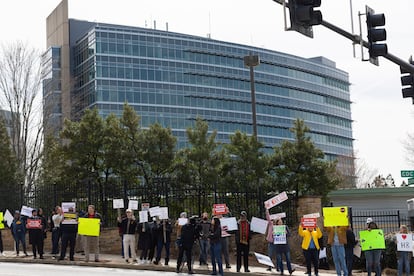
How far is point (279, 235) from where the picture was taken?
60.9 ft

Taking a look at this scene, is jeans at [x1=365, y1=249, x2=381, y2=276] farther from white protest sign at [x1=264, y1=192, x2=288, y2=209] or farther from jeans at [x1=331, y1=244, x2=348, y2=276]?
white protest sign at [x1=264, y1=192, x2=288, y2=209]

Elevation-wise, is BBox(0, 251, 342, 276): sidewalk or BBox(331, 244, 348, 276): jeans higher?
BBox(331, 244, 348, 276): jeans

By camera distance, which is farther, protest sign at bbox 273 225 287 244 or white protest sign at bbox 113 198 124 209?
white protest sign at bbox 113 198 124 209

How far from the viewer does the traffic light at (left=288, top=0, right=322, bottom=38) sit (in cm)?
1054

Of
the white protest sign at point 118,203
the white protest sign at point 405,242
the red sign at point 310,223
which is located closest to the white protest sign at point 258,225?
the red sign at point 310,223

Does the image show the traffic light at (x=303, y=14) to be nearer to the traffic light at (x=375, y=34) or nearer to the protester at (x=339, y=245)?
the traffic light at (x=375, y=34)

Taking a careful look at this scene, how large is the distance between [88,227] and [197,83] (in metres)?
80.8

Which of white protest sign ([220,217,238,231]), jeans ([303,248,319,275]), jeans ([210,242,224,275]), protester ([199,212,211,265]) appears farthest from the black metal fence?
jeans ([303,248,319,275])

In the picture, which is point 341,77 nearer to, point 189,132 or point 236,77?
point 236,77

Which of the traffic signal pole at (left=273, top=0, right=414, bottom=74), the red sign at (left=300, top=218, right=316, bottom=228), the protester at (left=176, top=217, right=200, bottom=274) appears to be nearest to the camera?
the traffic signal pole at (left=273, top=0, right=414, bottom=74)

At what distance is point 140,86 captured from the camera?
9269cm

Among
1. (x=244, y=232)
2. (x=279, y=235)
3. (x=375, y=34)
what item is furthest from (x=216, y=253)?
(x=375, y=34)

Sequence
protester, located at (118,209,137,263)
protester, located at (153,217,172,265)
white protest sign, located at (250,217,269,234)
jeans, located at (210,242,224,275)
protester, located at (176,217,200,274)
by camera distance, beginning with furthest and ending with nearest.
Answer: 1. protester, located at (118,209,137,263)
2. protester, located at (153,217,172,265)
3. white protest sign, located at (250,217,269,234)
4. protester, located at (176,217,200,274)
5. jeans, located at (210,242,224,275)

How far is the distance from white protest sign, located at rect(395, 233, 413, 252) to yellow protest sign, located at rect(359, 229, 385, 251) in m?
0.53
